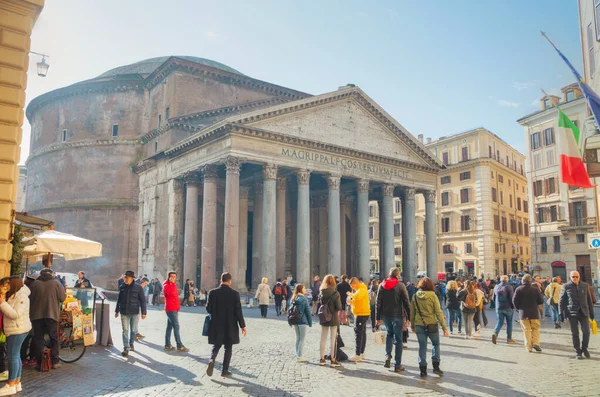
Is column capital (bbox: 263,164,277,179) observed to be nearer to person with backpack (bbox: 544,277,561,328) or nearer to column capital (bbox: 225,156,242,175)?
column capital (bbox: 225,156,242,175)

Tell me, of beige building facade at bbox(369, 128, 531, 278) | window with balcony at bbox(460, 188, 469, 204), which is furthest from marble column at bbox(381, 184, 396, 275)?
window with balcony at bbox(460, 188, 469, 204)

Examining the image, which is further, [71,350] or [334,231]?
[334,231]

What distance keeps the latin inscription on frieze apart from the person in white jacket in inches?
728

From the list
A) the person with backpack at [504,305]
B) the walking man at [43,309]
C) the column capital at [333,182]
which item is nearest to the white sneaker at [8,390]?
the walking man at [43,309]

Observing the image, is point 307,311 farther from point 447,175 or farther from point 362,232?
point 447,175

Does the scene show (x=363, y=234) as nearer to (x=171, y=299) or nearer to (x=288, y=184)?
(x=288, y=184)

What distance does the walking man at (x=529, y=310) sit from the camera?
986 centimetres

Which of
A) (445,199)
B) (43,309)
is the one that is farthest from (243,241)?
(445,199)

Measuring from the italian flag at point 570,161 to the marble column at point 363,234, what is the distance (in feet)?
49.7

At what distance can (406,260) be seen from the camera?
2909 cm

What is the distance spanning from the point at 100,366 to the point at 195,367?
156cm

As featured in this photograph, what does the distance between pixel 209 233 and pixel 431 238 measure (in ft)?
45.9

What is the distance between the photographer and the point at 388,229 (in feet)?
93.4

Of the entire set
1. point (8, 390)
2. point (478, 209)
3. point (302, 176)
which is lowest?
point (8, 390)
